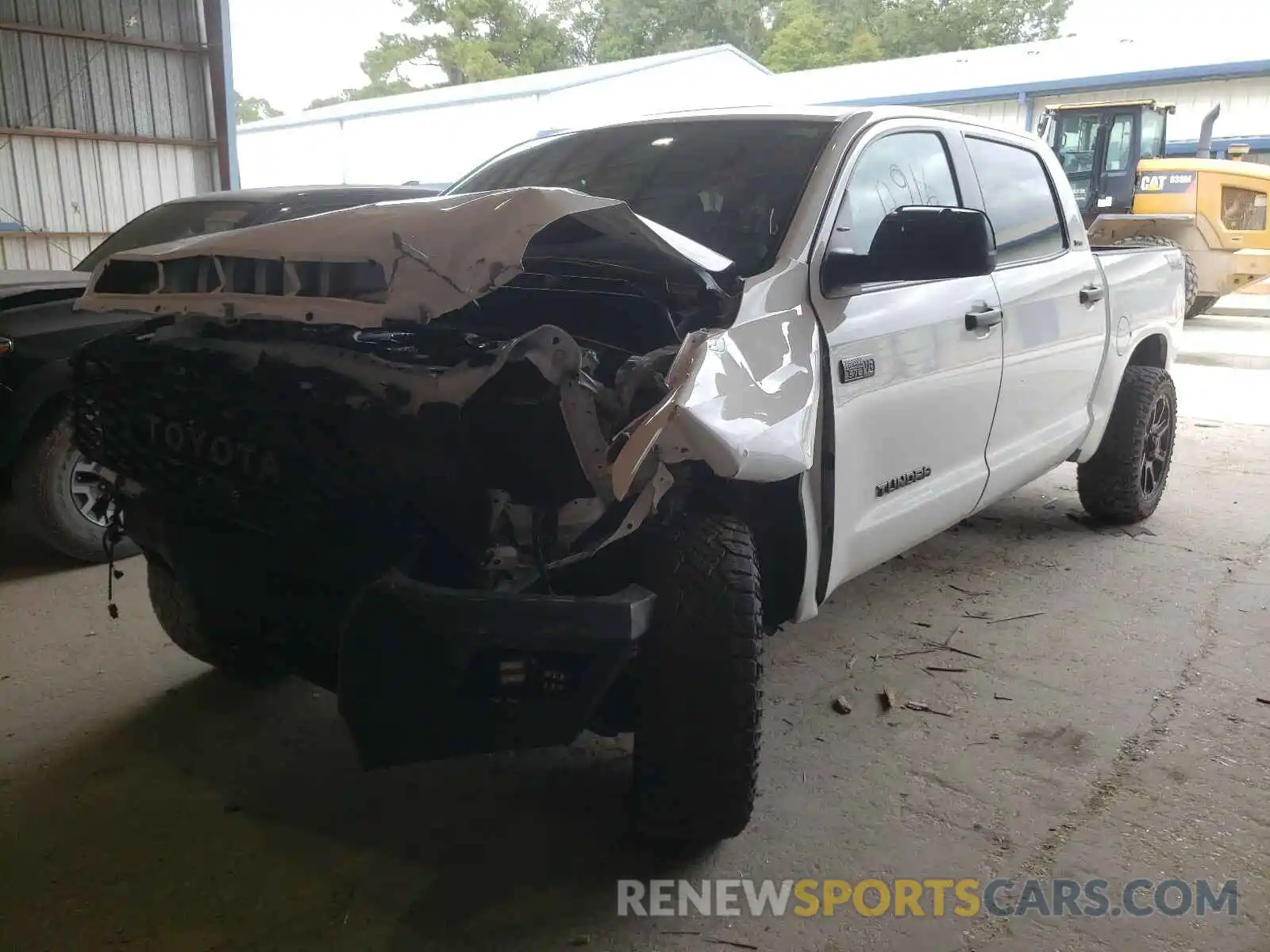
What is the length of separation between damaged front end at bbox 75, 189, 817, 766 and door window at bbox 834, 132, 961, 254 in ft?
2.31

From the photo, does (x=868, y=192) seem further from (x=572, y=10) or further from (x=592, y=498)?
(x=572, y=10)

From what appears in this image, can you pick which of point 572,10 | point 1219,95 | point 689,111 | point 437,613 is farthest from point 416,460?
point 572,10

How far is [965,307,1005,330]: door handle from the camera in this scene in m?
3.18

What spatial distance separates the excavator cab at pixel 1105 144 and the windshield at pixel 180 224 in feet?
35.6

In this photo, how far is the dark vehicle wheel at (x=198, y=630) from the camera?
2445 mm

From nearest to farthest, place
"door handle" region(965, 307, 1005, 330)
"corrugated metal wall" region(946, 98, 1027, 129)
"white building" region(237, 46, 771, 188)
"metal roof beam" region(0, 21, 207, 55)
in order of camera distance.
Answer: "door handle" region(965, 307, 1005, 330)
"metal roof beam" region(0, 21, 207, 55)
"corrugated metal wall" region(946, 98, 1027, 129)
"white building" region(237, 46, 771, 188)

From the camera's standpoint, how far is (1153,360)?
15.9 ft

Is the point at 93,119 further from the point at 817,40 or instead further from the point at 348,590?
the point at 817,40

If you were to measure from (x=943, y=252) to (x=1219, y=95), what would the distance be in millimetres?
19833

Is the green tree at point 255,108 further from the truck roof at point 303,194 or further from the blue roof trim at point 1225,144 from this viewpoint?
the truck roof at point 303,194

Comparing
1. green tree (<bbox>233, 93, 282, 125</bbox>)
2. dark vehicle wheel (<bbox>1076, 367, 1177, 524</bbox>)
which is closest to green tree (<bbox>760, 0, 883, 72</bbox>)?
green tree (<bbox>233, 93, 282, 125</bbox>)

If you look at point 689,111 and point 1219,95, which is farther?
point 1219,95

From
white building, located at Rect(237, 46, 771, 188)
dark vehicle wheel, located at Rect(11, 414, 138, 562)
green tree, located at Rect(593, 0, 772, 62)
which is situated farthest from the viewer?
green tree, located at Rect(593, 0, 772, 62)

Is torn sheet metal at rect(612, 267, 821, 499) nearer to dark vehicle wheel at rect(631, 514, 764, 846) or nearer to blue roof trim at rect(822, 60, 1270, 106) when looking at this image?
dark vehicle wheel at rect(631, 514, 764, 846)
